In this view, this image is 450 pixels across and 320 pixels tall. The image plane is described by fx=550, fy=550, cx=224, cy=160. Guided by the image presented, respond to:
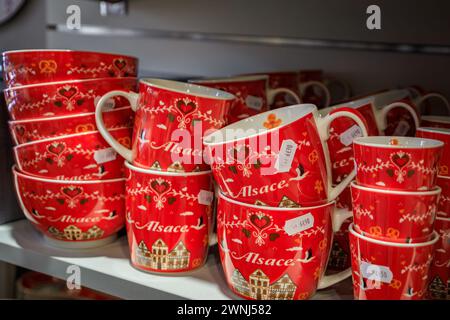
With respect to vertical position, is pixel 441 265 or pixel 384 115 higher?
pixel 384 115

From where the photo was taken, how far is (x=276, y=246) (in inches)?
29.7

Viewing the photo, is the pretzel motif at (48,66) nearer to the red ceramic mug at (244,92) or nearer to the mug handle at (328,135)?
the red ceramic mug at (244,92)

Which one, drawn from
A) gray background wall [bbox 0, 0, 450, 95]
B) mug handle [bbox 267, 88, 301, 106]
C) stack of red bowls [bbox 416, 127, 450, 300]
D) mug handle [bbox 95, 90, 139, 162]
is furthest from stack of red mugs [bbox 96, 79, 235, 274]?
gray background wall [bbox 0, 0, 450, 95]

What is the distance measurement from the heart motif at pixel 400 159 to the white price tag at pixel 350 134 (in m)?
0.15

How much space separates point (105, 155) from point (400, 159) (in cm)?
50

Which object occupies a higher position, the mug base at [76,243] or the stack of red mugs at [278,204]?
the stack of red mugs at [278,204]

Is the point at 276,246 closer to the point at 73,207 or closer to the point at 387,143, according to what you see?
the point at 387,143

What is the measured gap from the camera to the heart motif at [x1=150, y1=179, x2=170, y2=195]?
0.84m

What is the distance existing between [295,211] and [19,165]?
513 mm

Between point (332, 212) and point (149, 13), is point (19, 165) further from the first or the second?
point (149, 13)

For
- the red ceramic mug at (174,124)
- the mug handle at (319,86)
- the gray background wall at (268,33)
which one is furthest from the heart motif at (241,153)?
the gray background wall at (268,33)

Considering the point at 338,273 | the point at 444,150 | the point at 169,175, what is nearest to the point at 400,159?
the point at 444,150

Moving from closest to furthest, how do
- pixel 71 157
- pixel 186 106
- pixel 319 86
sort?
1. pixel 186 106
2. pixel 71 157
3. pixel 319 86

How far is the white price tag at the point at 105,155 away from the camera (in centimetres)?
93
